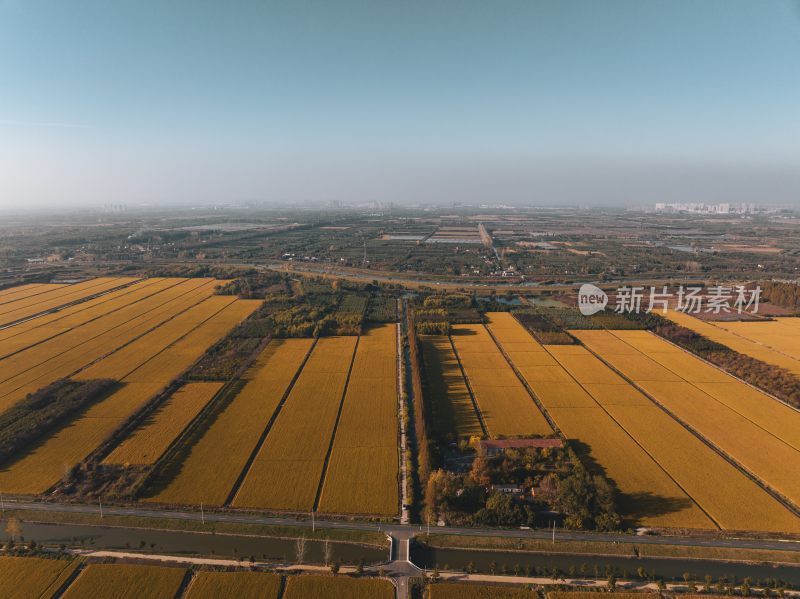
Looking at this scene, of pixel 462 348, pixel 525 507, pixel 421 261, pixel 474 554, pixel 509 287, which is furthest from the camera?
pixel 421 261

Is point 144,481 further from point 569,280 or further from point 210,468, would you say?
point 569,280

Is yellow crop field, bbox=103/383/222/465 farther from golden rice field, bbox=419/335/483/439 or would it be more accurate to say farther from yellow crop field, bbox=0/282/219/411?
golden rice field, bbox=419/335/483/439

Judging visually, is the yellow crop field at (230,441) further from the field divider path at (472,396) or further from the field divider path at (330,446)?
the field divider path at (472,396)

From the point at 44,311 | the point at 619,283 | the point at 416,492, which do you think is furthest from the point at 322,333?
the point at 619,283

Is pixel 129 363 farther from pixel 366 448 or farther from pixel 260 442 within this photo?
pixel 366 448

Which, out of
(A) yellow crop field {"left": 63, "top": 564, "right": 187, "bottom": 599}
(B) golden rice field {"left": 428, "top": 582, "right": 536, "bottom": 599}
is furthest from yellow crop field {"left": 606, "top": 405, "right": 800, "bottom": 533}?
(A) yellow crop field {"left": 63, "top": 564, "right": 187, "bottom": 599}

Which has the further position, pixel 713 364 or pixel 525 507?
pixel 713 364
